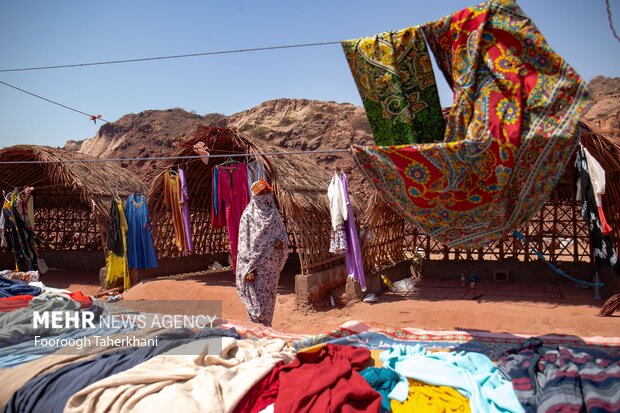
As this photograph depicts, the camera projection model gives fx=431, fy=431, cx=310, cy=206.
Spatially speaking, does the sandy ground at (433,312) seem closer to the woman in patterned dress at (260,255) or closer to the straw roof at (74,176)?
the woman in patterned dress at (260,255)

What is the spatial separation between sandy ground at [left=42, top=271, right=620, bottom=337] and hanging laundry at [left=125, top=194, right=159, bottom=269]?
0.56 metres

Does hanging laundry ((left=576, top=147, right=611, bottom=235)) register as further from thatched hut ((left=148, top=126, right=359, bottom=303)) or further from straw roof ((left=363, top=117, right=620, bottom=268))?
thatched hut ((left=148, top=126, right=359, bottom=303))

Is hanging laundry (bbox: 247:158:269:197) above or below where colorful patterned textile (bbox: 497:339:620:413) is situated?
above

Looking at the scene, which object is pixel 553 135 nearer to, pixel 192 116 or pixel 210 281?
pixel 210 281

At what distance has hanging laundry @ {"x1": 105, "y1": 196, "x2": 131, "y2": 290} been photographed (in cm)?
870

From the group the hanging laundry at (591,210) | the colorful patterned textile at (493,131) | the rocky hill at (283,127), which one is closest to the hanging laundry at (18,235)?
the colorful patterned textile at (493,131)

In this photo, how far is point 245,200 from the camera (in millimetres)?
7902

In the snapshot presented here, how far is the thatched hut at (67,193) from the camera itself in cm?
901

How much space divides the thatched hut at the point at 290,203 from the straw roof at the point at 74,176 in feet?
3.44

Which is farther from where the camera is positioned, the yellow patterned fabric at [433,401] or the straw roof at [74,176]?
the straw roof at [74,176]

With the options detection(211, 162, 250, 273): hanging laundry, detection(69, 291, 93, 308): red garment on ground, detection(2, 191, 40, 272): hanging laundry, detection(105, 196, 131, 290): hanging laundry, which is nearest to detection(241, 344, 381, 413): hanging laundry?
detection(69, 291, 93, 308): red garment on ground

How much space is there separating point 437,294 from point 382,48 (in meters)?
6.46

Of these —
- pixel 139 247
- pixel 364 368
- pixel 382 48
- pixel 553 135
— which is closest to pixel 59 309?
pixel 364 368

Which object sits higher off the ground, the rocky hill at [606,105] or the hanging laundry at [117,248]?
the rocky hill at [606,105]
